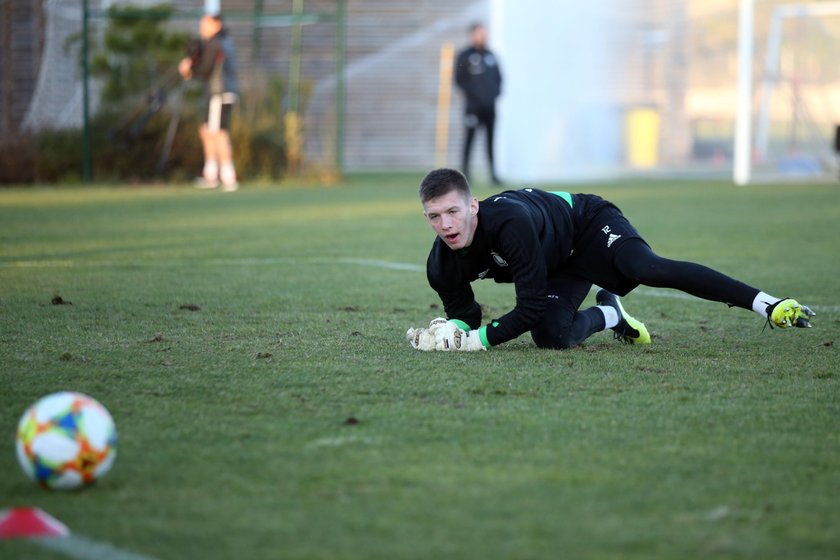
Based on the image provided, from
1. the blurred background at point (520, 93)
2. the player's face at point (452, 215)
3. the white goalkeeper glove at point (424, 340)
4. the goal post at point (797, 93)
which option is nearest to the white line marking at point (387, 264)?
the white goalkeeper glove at point (424, 340)

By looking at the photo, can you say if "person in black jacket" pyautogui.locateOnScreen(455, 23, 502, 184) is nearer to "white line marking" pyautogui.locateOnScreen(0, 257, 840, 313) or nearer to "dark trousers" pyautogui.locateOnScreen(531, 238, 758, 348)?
"white line marking" pyautogui.locateOnScreen(0, 257, 840, 313)

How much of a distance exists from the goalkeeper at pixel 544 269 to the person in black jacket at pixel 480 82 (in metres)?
12.7

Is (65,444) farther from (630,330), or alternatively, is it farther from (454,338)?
(630,330)

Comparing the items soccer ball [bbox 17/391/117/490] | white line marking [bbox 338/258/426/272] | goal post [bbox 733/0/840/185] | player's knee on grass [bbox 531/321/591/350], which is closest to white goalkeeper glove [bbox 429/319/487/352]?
player's knee on grass [bbox 531/321/591/350]

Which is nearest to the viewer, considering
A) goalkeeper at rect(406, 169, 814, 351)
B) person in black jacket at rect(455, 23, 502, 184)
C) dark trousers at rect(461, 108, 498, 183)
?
goalkeeper at rect(406, 169, 814, 351)

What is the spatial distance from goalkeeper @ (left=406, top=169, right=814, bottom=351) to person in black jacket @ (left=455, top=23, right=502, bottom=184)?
41.6ft

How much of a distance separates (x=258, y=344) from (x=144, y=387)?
108cm

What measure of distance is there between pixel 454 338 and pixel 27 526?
105 inches

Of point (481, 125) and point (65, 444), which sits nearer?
point (65, 444)

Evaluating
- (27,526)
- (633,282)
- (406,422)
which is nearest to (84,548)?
(27,526)

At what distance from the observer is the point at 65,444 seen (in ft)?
10.1

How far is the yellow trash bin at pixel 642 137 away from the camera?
22516 millimetres

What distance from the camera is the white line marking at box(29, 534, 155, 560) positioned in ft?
8.66

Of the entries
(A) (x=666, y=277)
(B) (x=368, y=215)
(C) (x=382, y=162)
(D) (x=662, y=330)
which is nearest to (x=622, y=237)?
(A) (x=666, y=277)
